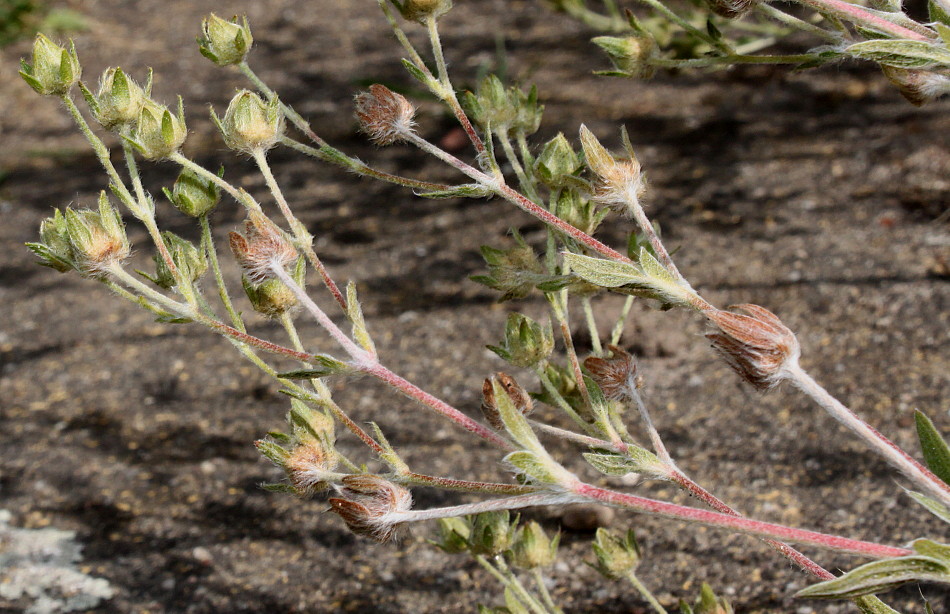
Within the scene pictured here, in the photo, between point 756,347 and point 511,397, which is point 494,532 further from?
point 756,347

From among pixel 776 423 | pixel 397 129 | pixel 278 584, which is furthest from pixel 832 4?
pixel 278 584

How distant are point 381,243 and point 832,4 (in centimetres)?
229

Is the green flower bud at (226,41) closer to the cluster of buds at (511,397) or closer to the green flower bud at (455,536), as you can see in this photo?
the cluster of buds at (511,397)

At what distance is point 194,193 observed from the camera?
4.08ft

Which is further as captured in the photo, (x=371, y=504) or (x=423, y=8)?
(x=423, y=8)

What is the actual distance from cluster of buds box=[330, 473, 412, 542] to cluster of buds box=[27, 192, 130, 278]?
1.25 feet

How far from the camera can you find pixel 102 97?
3.93ft

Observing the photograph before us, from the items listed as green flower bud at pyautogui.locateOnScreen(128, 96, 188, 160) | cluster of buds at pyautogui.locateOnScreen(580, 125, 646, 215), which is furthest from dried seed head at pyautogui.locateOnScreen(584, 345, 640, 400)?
green flower bud at pyautogui.locateOnScreen(128, 96, 188, 160)

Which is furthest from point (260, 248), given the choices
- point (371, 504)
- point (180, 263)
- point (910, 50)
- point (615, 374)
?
point (910, 50)

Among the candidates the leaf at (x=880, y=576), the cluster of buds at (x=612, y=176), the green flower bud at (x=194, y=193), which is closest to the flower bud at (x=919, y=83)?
the cluster of buds at (x=612, y=176)

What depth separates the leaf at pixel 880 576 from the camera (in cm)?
77

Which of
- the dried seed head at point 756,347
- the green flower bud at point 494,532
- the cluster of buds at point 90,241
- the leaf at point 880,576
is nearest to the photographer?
the leaf at point 880,576

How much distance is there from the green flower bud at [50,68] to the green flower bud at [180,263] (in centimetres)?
22

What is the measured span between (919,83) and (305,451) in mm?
833
